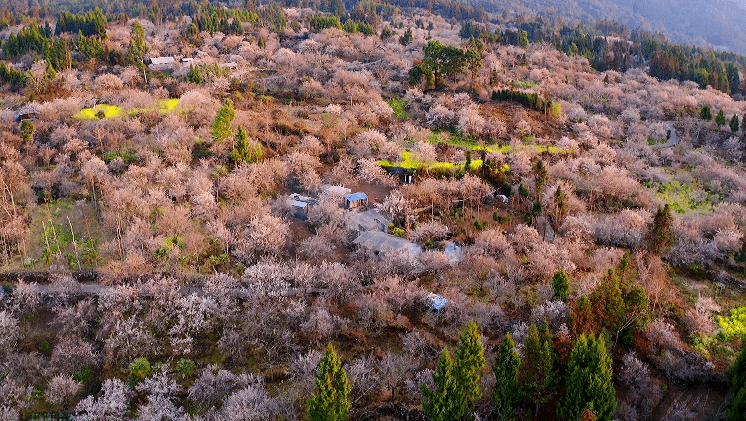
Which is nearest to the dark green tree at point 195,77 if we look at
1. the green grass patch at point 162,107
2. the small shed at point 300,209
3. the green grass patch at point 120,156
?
the green grass patch at point 162,107

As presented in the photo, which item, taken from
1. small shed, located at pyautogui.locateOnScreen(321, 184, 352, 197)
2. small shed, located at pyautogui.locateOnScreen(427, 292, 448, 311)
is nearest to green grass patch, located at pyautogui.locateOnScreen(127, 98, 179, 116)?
small shed, located at pyautogui.locateOnScreen(321, 184, 352, 197)

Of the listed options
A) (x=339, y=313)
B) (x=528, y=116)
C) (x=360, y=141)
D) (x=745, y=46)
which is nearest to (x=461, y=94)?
(x=528, y=116)

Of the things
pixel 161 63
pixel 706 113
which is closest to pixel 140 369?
pixel 161 63

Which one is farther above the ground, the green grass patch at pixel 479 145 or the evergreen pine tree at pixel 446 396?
the evergreen pine tree at pixel 446 396

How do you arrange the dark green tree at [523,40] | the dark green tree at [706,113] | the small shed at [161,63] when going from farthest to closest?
the dark green tree at [523,40] < the small shed at [161,63] < the dark green tree at [706,113]

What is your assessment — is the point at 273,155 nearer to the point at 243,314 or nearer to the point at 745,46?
the point at 243,314

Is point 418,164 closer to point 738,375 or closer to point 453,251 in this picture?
point 453,251

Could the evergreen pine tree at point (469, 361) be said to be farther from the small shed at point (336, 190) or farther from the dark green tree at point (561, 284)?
the small shed at point (336, 190)
